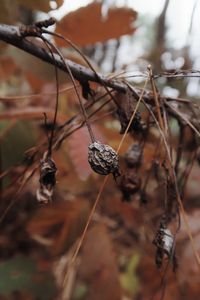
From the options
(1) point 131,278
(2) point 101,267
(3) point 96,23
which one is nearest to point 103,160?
(3) point 96,23

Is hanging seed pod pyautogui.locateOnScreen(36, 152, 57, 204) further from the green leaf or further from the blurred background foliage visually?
the green leaf

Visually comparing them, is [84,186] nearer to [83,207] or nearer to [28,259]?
[83,207]

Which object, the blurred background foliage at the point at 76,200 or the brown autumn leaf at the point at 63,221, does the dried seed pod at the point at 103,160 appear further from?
the brown autumn leaf at the point at 63,221

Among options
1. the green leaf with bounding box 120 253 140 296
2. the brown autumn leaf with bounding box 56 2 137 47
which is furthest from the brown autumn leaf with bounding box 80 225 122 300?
the brown autumn leaf with bounding box 56 2 137 47

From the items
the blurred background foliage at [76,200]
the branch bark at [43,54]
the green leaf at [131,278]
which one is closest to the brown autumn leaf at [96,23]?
the blurred background foliage at [76,200]

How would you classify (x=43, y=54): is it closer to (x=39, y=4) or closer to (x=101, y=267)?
(x=39, y=4)
